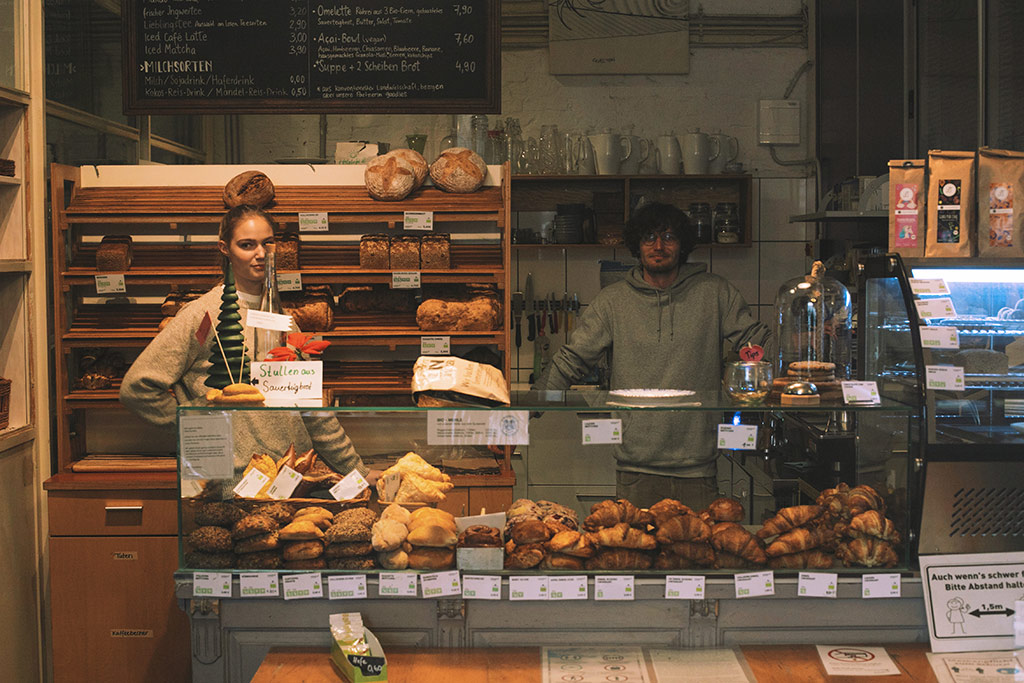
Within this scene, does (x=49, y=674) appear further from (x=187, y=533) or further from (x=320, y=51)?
(x=320, y=51)

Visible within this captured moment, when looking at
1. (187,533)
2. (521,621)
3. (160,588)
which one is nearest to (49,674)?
(160,588)

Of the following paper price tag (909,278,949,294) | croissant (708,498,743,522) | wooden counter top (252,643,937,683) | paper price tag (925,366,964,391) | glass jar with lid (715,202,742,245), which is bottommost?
wooden counter top (252,643,937,683)

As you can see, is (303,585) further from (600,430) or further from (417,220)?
(417,220)

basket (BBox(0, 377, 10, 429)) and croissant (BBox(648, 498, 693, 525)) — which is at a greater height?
basket (BBox(0, 377, 10, 429))

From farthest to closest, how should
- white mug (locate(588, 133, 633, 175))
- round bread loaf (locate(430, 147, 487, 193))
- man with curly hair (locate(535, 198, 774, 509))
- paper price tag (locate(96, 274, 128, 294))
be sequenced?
white mug (locate(588, 133, 633, 175))
round bread loaf (locate(430, 147, 487, 193))
paper price tag (locate(96, 274, 128, 294))
man with curly hair (locate(535, 198, 774, 509))

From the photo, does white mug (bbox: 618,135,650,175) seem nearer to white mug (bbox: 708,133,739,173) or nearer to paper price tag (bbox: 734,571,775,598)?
white mug (bbox: 708,133,739,173)

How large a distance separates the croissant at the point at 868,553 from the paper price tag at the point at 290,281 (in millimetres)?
2439

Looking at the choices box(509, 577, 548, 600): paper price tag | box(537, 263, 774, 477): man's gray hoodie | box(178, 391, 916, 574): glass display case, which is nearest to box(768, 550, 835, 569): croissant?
box(178, 391, 916, 574): glass display case

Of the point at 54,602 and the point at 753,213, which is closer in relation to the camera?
the point at 54,602

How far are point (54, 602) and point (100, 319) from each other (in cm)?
110

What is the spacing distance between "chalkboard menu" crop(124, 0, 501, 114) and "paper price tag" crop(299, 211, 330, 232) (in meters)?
0.52

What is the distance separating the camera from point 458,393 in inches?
83.1

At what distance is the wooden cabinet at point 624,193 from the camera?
5090mm

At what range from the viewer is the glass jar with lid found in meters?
5.13
